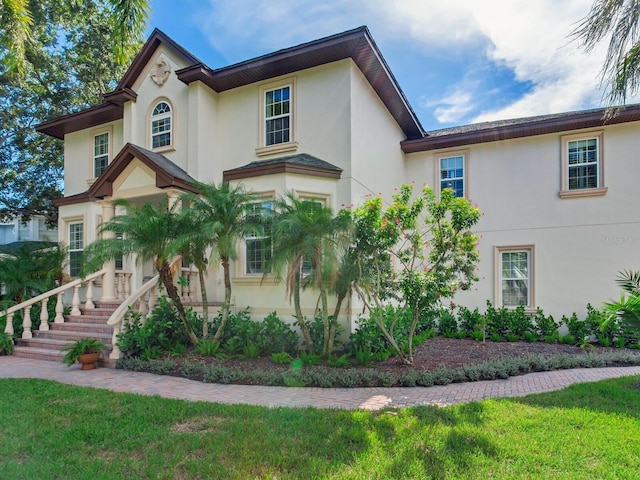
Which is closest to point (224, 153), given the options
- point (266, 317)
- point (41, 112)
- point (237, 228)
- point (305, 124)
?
point (305, 124)

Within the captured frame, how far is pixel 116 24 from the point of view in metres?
8.98

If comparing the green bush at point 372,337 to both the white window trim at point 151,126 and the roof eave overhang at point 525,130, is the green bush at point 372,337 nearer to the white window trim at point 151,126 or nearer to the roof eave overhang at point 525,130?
the roof eave overhang at point 525,130

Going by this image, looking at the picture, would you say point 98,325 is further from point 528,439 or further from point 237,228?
point 528,439

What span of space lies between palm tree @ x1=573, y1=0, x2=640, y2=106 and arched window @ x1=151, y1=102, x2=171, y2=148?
10.6 metres

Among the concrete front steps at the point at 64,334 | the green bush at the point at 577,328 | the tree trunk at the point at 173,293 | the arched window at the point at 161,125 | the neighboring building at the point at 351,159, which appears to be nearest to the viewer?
the tree trunk at the point at 173,293

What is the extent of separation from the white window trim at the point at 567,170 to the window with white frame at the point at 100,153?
15.4 metres

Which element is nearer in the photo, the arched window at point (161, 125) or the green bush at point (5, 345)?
the green bush at point (5, 345)

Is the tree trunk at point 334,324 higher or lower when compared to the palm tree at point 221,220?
lower

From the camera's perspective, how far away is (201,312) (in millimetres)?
10000

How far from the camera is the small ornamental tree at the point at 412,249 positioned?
24.4 ft

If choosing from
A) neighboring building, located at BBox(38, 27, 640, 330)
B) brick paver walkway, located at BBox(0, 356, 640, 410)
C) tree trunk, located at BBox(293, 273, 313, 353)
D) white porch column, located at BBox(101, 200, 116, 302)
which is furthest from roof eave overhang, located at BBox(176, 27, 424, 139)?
brick paver walkway, located at BBox(0, 356, 640, 410)

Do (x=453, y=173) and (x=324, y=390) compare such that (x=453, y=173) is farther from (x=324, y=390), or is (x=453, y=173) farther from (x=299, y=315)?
(x=324, y=390)

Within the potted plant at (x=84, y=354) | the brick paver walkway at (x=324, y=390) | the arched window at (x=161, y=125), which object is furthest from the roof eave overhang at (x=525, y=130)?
the potted plant at (x=84, y=354)

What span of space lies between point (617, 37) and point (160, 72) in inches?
461
